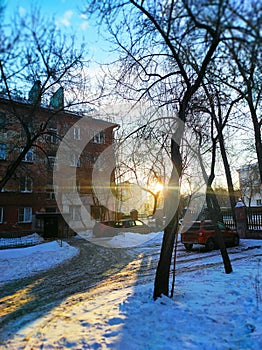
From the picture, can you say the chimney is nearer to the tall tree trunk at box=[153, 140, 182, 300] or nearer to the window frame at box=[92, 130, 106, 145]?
the window frame at box=[92, 130, 106, 145]

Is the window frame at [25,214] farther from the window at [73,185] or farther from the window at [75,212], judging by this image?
the window at [73,185]

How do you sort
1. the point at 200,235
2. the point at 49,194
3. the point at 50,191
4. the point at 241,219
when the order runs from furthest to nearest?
the point at 49,194, the point at 50,191, the point at 241,219, the point at 200,235

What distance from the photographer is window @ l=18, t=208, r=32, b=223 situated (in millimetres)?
30664

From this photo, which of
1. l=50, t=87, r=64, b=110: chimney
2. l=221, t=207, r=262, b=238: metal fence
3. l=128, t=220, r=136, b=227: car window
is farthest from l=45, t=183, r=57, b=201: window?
l=221, t=207, r=262, b=238: metal fence

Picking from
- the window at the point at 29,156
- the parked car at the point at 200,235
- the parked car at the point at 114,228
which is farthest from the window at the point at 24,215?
the parked car at the point at 200,235

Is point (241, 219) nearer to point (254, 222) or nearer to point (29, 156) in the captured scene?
point (254, 222)

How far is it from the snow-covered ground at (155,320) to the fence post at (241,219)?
41.3ft

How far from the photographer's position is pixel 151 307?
5906 mm

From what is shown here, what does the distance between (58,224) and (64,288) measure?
19.7 metres

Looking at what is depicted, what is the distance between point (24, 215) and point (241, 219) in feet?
69.3

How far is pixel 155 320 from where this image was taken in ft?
17.4

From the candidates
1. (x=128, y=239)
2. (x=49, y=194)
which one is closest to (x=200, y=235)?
(x=128, y=239)

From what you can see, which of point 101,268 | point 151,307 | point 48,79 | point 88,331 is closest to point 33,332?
point 88,331

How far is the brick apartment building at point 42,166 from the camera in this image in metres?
14.1
